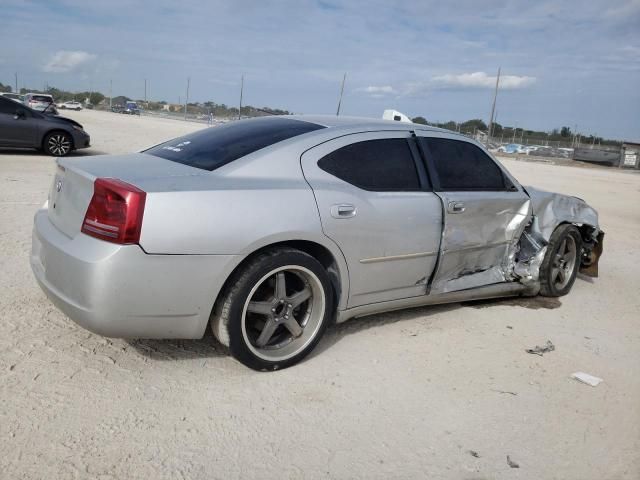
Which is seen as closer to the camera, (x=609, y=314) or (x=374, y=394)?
(x=374, y=394)

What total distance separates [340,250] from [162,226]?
46.2 inches

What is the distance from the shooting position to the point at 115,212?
3.03 m

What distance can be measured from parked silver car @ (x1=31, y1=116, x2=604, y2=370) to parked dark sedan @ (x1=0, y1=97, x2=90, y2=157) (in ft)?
36.7

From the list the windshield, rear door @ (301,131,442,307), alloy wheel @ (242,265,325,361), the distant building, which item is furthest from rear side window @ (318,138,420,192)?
the distant building

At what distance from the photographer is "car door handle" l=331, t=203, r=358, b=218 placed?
3.66m

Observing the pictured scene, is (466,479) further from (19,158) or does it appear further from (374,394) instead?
(19,158)

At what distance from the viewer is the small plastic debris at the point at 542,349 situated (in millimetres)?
4246

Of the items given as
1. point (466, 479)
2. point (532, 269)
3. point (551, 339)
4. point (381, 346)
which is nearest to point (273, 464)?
point (466, 479)

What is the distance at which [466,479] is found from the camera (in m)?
2.70

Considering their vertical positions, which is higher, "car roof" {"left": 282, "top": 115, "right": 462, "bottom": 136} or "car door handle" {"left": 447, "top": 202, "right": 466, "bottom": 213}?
"car roof" {"left": 282, "top": 115, "right": 462, "bottom": 136}

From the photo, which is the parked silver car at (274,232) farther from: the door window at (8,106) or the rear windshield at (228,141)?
the door window at (8,106)

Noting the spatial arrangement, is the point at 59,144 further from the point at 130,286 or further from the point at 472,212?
the point at 130,286

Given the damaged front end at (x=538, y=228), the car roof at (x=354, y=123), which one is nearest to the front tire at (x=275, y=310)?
the car roof at (x=354, y=123)

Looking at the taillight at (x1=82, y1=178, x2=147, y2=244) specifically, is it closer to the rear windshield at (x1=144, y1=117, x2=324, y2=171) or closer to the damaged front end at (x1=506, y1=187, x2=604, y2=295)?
the rear windshield at (x1=144, y1=117, x2=324, y2=171)
